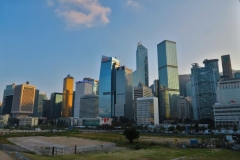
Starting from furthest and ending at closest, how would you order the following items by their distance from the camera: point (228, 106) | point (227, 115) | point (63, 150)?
point (228, 106), point (227, 115), point (63, 150)

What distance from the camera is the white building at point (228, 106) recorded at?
149 metres

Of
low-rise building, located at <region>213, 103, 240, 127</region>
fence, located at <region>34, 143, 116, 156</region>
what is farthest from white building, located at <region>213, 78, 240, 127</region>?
fence, located at <region>34, 143, 116, 156</region>

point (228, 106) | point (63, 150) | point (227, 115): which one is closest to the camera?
point (63, 150)

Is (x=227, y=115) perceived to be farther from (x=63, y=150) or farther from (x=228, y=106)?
(x=63, y=150)

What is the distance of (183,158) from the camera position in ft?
95.9

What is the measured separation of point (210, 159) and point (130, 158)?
11.9 metres

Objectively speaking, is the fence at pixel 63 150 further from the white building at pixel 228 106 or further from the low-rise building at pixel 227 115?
the low-rise building at pixel 227 115

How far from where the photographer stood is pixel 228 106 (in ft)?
505

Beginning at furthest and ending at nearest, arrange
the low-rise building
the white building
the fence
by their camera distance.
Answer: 1. the white building
2. the low-rise building
3. the fence

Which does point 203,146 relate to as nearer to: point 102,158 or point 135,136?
point 135,136

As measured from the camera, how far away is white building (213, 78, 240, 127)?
149125mm

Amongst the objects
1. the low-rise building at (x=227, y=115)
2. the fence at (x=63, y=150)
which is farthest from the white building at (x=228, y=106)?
the fence at (x=63, y=150)

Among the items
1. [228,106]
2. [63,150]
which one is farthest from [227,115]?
[63,150]

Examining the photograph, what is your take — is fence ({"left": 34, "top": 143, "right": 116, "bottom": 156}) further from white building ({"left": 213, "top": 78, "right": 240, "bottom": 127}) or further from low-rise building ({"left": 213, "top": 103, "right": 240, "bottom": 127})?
low-rise building ({"left": 213, "top": 103, "right": 240, "bottom": 127})
